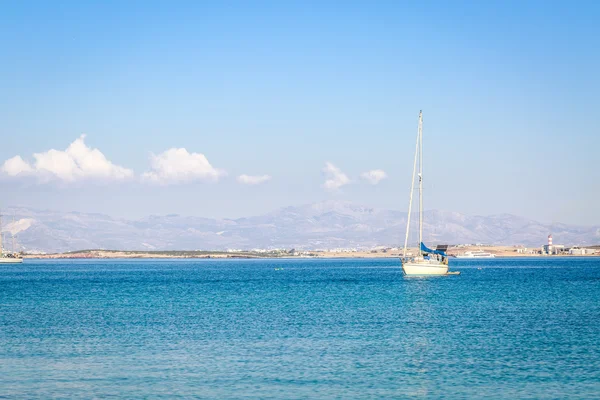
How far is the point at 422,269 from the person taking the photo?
11288cm

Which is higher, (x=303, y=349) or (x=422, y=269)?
(x=422, y=269)

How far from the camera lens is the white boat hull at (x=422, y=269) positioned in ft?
367

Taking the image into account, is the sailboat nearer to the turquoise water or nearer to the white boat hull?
the white boat hull

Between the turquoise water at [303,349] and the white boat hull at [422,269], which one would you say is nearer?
the turquoise water at [303,349]

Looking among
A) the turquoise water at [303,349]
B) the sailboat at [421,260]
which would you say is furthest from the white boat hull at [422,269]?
the turquoise water at [303,349]

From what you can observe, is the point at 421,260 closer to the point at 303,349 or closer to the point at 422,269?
the point at 422,269

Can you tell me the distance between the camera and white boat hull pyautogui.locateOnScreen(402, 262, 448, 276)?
367ft

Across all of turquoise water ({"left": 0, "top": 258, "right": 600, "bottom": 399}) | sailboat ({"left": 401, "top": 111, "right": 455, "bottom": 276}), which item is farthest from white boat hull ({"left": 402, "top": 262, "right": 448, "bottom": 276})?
turquoise water ({"left": 0, "top": 258, "right": 600, "bottom": 399})

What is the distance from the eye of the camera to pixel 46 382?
34312 mm

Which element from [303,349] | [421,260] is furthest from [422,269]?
[303,349]

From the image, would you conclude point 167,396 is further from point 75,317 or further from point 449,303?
point 449,303

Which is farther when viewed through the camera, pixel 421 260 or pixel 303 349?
pixel 421 260

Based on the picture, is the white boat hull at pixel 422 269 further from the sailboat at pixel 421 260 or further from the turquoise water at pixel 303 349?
the turquoise water at pixel 303 349

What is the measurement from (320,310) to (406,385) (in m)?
32.5
